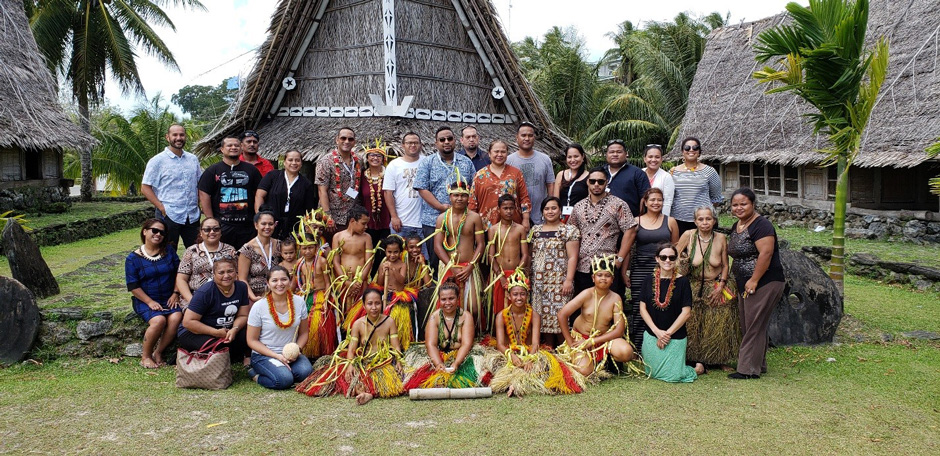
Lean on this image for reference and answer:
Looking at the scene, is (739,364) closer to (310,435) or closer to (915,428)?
(915,428)

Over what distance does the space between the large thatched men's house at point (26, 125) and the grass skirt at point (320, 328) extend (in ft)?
32.3

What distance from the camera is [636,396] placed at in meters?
4.73

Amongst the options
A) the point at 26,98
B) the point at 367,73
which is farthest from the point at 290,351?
the point at 26,98

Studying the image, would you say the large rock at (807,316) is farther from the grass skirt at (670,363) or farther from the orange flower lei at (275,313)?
the orange flower lei at (275,313)

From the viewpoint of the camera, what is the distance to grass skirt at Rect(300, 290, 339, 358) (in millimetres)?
5535

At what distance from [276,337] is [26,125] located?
1060 cm

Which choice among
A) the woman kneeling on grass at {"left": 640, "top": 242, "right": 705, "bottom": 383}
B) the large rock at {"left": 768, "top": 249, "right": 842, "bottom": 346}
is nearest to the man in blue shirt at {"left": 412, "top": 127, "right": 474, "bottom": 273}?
the woman kneeling on grass at {"left": 640, "top": 242, "right": 705, "bottom": 383}

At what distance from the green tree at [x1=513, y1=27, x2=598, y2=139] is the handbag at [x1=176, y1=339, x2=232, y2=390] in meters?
17.2

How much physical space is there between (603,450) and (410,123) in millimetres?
6251

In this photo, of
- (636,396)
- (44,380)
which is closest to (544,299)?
(636,396)

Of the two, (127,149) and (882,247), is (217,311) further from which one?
(127,149)

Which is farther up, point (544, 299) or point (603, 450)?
point (544, 299)

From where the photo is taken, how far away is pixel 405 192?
6.36 m

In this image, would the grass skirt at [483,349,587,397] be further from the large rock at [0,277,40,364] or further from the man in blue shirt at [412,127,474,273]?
the large rock at [0,277,40,364]
